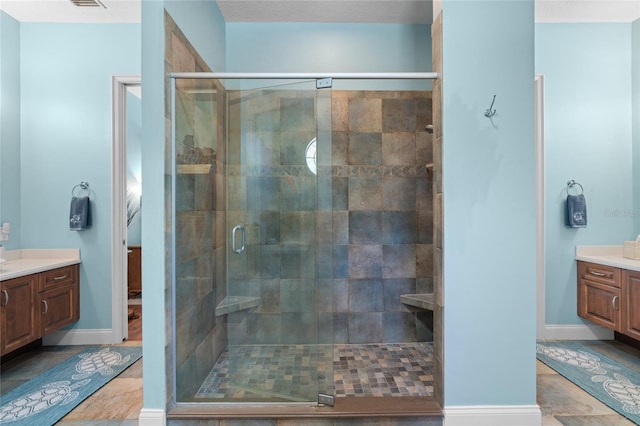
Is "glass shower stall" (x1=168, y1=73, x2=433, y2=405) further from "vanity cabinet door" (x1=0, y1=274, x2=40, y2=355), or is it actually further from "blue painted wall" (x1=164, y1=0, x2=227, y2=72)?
"vanity cabinet door" (x1=0, y1=274, x2=40, y2=355)

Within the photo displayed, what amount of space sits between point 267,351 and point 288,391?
0.80 ft

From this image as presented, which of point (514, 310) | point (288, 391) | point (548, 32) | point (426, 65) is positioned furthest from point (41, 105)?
point (548, 32)

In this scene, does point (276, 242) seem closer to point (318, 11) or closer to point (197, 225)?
point (197, 225)

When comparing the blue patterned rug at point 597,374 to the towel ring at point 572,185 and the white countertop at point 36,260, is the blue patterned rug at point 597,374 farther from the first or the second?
the white countertop at point 36,260

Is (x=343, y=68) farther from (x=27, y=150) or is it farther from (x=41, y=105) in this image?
(x=27, y=150)

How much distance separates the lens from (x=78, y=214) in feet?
9.59

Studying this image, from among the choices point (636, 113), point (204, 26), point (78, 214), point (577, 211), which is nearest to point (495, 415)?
point (577, 211)

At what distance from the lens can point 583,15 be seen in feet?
9.59

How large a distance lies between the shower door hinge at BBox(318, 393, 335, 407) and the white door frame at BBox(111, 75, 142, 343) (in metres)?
2.14

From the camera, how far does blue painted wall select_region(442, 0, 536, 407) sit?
185 cm

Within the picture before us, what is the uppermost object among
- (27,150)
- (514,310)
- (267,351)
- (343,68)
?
(343,68)

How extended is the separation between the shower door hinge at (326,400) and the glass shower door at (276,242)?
0.05m

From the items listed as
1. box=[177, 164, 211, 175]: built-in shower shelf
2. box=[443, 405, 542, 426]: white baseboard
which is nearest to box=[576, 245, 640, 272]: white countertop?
box=[443, 405, 542, 426]: white baseboard

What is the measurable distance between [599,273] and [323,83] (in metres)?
2.80
